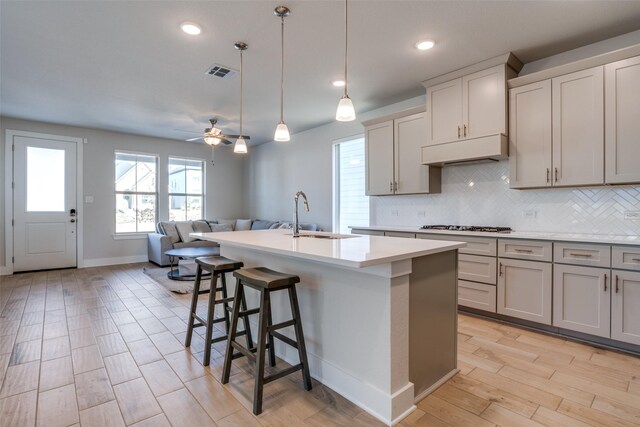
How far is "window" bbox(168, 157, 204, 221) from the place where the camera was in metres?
6.92

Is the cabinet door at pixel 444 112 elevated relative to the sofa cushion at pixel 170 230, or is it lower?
elevated

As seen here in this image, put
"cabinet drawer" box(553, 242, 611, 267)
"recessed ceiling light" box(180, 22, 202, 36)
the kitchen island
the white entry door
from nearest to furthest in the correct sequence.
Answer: the kitchen island
"cabinet drawer" box(553, 242, 611, 267)
"recessed ceiling light" box(180, 22, 202, 36)
the white entry door

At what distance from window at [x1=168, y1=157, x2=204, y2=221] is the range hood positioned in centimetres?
537

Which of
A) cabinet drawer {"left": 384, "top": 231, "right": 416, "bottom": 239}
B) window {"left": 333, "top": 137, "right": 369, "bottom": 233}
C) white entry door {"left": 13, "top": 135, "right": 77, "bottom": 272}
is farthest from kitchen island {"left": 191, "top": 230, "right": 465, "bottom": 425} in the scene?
white entry door {"left": 13, "top": 135, "right": 77, "bottom": 272}

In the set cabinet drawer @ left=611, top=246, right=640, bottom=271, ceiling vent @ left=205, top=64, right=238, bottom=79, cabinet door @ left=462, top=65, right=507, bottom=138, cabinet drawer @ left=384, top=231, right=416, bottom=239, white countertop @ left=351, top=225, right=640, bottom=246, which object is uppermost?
ceiling vent @ left=205, top=64, right=238, bottom=79

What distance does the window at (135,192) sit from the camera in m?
6.32

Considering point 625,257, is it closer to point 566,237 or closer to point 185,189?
point 566,237

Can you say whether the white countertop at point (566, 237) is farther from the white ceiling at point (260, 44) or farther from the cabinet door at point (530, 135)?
the white ceiling at point (260, 44)

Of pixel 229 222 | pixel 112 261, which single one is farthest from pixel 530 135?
pixel 112 261

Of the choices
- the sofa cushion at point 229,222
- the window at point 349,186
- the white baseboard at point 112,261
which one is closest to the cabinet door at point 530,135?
the window at point 349,186

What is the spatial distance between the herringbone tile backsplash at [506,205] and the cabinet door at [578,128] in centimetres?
30

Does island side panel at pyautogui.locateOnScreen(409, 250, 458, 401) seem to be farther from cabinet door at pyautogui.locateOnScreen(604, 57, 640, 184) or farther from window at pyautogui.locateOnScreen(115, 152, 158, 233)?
window at pyautogui.locateOnScreen(115, 152, 158, 233)

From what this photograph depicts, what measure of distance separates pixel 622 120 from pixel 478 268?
1.67 m

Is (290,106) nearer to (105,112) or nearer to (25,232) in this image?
(105,112)
